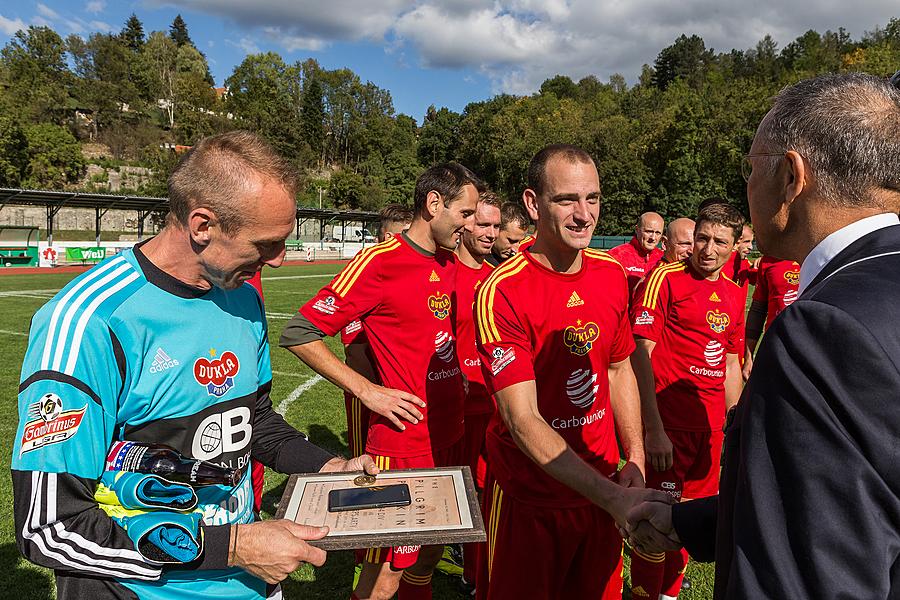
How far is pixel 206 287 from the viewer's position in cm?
220

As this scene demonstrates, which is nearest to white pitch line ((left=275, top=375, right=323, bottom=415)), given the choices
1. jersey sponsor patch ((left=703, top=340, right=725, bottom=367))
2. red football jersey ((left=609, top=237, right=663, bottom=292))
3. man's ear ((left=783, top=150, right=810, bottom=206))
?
red football jersey ((left=609, top=237, right=663, bottom=292))

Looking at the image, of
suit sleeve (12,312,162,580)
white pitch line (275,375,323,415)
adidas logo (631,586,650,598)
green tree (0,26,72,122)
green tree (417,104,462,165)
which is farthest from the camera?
green tree (417,104,462,165)

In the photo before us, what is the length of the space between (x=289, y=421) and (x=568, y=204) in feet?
18.0

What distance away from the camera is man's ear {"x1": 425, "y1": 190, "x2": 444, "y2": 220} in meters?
4.19

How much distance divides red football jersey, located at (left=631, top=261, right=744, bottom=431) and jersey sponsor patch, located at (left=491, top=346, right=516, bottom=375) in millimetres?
2020

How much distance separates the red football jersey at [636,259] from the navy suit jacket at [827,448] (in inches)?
266

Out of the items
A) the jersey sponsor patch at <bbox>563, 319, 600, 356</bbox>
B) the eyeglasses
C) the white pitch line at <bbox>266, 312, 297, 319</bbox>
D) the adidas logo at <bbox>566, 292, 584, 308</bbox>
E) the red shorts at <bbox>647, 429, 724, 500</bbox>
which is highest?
the eyeglasses

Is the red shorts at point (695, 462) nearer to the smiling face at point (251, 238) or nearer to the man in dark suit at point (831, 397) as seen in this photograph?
the man in dark suit at point (831, 397)

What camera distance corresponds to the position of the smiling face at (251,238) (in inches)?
80.9

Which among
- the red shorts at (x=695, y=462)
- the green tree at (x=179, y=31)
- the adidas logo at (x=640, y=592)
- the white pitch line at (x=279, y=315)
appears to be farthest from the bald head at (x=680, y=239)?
the green tree at (x=179, y=31)

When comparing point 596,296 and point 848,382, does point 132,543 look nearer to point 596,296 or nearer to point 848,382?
point 848,382

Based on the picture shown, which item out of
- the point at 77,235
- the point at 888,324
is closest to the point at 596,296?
the point at 888,324

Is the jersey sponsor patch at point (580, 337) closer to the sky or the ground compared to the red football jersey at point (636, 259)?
closer to the ground

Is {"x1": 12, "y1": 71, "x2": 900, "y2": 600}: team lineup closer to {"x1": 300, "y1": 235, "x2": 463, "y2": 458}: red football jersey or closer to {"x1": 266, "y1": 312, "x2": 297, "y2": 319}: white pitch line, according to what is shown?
{"x1": 300, "y1": 235, "x2": 463, "y2": 458}: red football jersey
